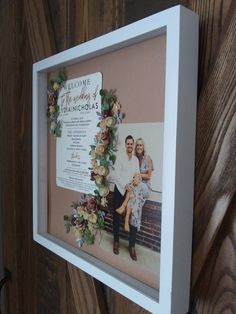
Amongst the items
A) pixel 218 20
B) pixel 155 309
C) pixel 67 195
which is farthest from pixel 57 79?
pixel 155 309

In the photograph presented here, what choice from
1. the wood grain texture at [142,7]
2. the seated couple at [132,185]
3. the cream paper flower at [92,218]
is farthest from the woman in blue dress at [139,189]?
the wood grain texture at [142,7]

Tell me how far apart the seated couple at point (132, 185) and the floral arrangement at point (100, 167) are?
0.03m

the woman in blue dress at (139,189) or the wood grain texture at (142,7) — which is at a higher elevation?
the wood grain texture at (142,7)

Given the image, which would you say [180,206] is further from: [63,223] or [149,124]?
[63,223]

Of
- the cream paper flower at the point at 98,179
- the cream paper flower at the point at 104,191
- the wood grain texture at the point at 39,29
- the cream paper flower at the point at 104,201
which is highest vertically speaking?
the wood grain texture at the point at 39,29

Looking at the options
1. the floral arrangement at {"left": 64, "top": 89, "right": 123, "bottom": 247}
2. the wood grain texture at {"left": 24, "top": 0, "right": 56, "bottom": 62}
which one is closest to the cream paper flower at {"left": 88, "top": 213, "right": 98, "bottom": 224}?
the floral arrangement at {"left": 64, "top": 89, "right": 123, "bottom": 247}

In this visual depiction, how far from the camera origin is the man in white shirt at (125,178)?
50cm

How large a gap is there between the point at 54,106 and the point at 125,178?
0.31 metres

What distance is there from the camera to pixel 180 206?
0.42 meters

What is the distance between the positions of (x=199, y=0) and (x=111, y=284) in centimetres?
51

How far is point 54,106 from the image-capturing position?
2.32ft

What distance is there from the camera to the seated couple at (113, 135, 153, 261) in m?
0.48

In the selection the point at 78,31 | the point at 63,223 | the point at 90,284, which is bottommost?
the point at 90,284

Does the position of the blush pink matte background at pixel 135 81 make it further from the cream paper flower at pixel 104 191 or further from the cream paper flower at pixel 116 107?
the cream paper flower at pixel 104 191
